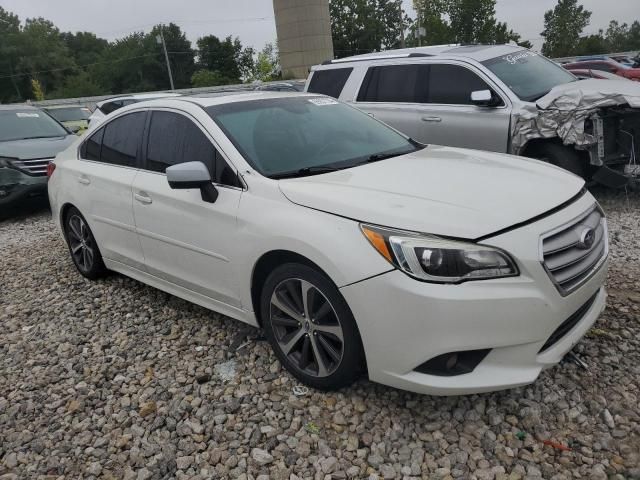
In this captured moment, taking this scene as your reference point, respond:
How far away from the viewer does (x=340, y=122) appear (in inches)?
155

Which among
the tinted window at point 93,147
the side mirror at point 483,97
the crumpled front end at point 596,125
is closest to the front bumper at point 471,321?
the tinted window at point 93,147

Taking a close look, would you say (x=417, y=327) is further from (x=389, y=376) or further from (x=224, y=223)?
(x=224, y=223)

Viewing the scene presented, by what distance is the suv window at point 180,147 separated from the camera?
11.0ft

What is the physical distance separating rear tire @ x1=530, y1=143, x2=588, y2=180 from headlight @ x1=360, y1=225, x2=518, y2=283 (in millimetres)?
3791

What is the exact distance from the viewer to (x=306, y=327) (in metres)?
2.98

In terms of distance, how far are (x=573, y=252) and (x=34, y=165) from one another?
25.3 feet

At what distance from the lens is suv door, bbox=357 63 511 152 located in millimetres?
6051

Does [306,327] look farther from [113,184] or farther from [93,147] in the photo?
[93,147]

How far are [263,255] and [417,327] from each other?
98 cm

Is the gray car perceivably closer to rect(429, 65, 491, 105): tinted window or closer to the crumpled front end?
rect(429, 65, 491, 105): tinted window

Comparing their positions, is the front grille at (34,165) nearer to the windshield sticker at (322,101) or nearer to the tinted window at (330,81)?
the tinted window at (330,81)

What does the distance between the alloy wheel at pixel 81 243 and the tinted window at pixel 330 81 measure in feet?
12.2

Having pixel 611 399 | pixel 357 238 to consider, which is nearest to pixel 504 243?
pixel 357 238

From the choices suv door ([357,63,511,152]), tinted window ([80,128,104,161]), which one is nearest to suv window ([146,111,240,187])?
Result: tinted window ([80,128,104,161])
